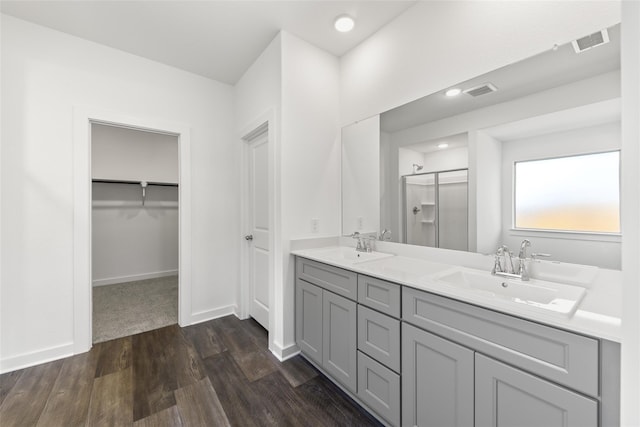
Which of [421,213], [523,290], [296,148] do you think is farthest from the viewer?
[296,148]

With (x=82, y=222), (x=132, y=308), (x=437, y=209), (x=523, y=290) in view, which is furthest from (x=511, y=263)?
(x=132, y=308)

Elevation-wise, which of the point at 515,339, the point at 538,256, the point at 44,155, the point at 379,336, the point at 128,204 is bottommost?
the point at 379,336

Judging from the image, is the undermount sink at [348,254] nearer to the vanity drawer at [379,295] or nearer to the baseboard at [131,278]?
the vanity drawer at [379,295]

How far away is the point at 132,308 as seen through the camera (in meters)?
3.14

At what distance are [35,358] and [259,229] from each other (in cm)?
201

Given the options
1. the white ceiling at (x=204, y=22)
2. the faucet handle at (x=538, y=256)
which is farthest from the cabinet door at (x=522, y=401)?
the white ceiling at (x=204, y=22)

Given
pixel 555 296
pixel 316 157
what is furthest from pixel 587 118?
pixel 316 157

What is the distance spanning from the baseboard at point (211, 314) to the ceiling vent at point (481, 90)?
3033 mm

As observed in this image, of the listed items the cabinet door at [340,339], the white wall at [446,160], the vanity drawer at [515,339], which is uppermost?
the white wall at [446,160]

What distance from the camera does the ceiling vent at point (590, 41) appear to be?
45.3 inches

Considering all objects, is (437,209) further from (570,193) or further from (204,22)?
(204,22)

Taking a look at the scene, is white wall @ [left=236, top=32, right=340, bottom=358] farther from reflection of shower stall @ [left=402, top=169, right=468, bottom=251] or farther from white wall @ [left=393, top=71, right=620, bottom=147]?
white wall @ [left=393, top=71, right=620, bottom=147]

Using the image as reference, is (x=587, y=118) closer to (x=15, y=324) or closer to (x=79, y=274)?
(x=79, y=274)

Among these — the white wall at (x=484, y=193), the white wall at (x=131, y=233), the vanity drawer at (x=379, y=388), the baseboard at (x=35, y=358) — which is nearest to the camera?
the vanity drawer at (x=379, y=388)
